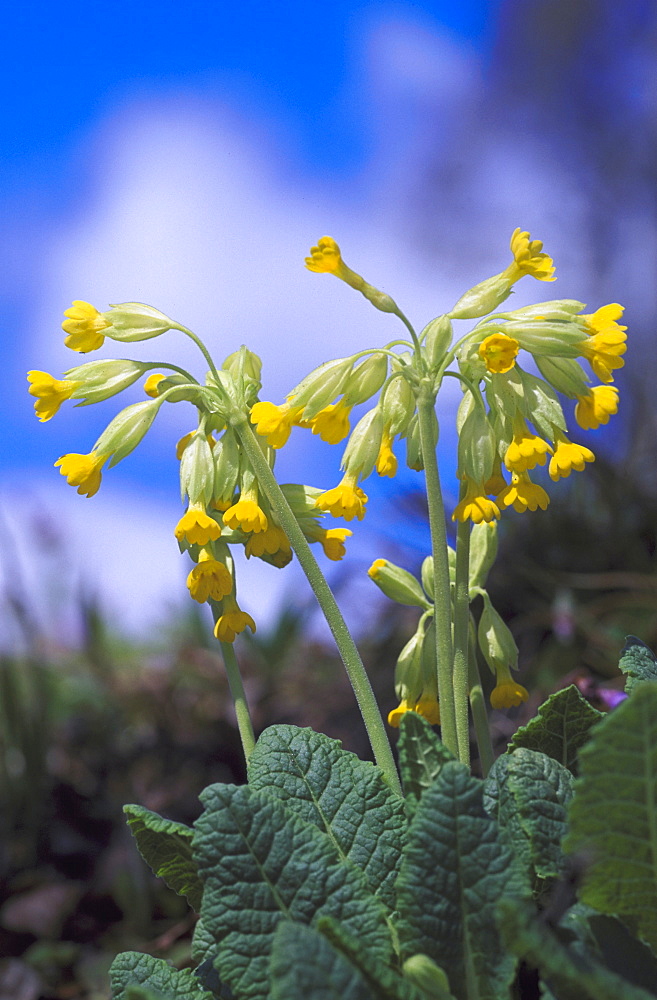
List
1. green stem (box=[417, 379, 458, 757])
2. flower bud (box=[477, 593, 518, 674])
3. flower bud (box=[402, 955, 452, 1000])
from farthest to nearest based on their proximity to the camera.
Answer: flower bud (box=[477, 593, 518, 674]) → green stem (box=[417, 379, 458, 757]) → flower bud (box=[402, 955, 452, 1000])

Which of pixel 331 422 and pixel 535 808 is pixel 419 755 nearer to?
pixel 535 808

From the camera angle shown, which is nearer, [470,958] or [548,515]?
[470,958]

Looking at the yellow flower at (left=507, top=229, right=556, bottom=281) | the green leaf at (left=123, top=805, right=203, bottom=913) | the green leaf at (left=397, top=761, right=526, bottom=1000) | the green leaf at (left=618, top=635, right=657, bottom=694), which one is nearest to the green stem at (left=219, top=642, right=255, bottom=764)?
the green leaf at (left=123, top=805, right=203, bottom=913)

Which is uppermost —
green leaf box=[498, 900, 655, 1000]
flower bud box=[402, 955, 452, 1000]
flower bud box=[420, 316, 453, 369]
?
flower bud box=[420, 316, 453, 369]

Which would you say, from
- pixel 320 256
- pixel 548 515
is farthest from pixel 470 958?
pixel 548 515

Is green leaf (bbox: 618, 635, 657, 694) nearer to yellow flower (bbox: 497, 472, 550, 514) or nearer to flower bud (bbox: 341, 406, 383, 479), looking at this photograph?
yellow flower (bbox: 497, 472, 550, 514)

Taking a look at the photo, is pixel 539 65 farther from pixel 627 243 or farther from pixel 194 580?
pixel 194 580

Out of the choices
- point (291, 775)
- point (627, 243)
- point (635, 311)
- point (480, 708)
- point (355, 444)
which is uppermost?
point (627, 243)
